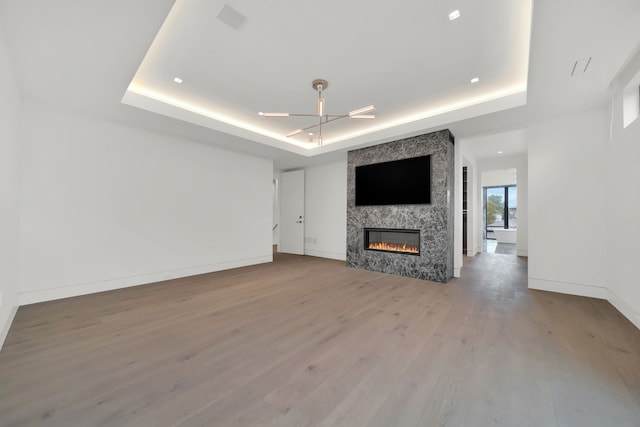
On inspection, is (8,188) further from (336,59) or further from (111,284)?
(336,59)

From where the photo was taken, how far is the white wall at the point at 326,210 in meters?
6.50

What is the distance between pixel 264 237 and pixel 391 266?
3046mm

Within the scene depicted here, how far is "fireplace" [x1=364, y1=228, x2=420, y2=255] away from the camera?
4719mm

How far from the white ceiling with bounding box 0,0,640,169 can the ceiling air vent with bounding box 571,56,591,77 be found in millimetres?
39

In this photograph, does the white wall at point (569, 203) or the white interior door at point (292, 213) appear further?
the white interior door at point (292, 213)

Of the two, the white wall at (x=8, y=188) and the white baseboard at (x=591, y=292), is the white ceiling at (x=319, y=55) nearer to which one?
the white wall at (x=8, y=188)

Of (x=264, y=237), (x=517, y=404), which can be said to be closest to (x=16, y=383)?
(x=517, y=404)

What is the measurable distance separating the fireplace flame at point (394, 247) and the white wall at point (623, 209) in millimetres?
2405

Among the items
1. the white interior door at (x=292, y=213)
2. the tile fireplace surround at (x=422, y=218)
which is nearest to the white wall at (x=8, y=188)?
the tile fireplace surround at (x=422, y=218)

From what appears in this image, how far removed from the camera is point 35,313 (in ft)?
9.18

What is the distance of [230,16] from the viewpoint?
85.2 inches

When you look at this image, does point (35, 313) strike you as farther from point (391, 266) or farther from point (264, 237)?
point (391, 266)

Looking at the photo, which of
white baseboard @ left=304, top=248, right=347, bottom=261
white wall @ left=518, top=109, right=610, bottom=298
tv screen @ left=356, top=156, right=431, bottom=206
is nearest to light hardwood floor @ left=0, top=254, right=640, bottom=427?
white wall @ left=518, top=109, right=610, bottom=298

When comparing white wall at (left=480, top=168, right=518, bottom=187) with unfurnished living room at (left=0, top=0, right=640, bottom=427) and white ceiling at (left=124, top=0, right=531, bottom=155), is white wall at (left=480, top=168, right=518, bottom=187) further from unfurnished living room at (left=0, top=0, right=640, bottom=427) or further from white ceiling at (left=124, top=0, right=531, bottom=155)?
white ceiling at (left=124, top=0, right=531, bottom=155)
